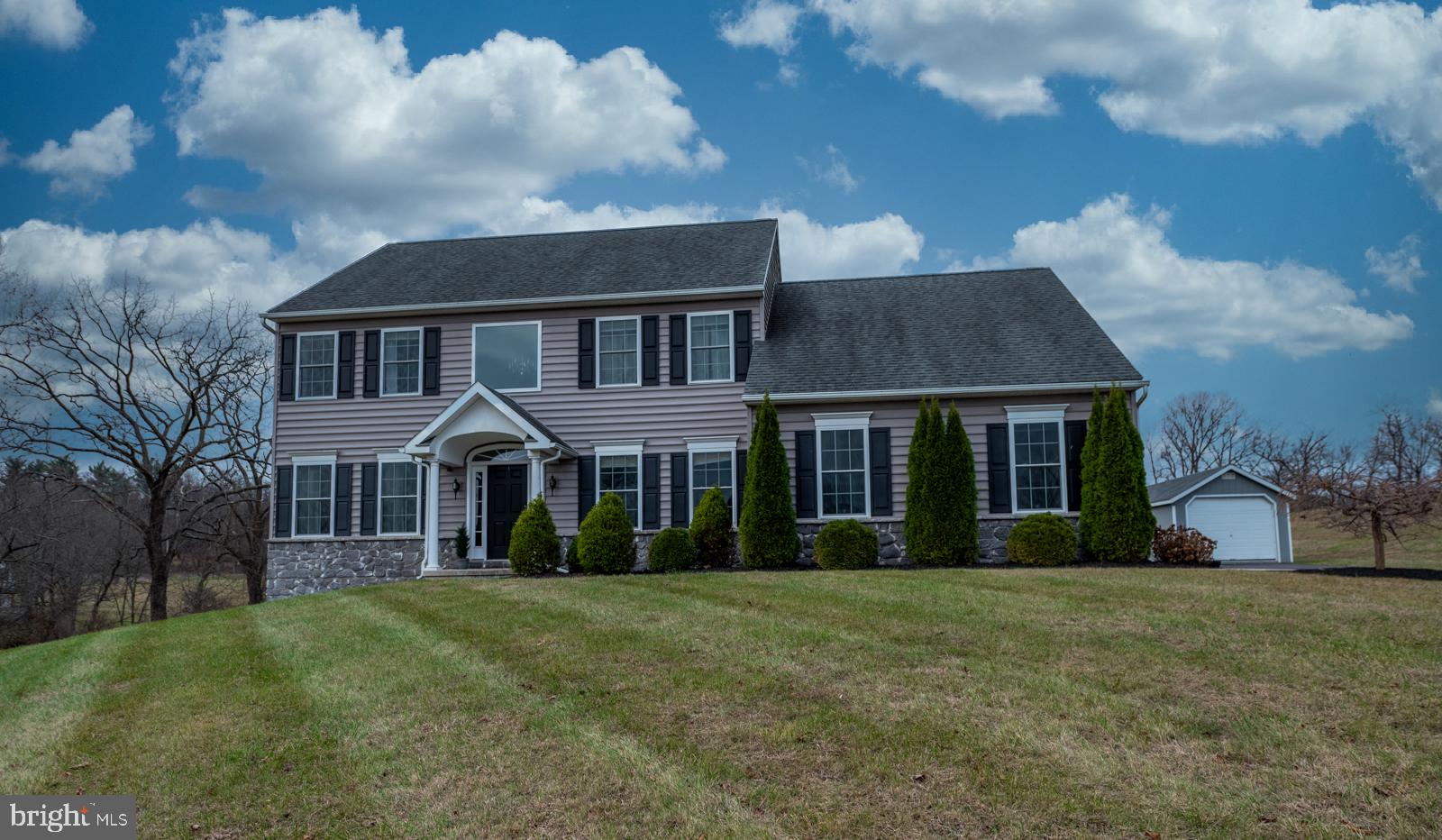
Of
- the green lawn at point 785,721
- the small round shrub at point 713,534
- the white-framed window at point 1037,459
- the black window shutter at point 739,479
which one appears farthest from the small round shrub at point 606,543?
the white-framed window at point 1037,459

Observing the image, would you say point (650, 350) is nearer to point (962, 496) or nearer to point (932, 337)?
point (932, 337)


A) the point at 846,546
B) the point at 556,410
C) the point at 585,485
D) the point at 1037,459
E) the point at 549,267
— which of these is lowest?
the point at 846,546

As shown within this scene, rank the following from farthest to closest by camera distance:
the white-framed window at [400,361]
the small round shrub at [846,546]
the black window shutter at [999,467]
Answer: the white-framed window at [400,361], the black window shutter at [999,467], the small round shrub at [846,546]

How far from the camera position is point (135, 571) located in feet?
101

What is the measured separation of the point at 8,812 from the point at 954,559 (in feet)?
44.7

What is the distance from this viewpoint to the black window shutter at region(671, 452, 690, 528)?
62.2 feet

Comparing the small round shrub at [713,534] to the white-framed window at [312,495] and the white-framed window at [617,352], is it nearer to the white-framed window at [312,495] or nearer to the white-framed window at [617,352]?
the white-framed window at [617,352]

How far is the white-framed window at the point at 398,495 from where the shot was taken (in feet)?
65.7

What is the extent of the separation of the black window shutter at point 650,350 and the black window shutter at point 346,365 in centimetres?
598

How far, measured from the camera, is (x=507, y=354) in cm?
2012

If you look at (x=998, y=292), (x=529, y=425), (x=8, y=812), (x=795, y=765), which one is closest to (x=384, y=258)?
(x=529, y=425)

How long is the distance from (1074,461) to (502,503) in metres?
10.8

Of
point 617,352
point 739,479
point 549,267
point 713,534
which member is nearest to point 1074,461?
point 739,479

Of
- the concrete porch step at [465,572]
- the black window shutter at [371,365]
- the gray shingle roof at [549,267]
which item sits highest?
the gray shingle roof at [549,267]
